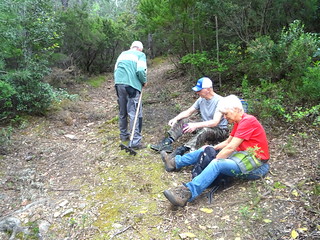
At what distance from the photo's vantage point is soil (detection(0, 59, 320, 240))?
302cm

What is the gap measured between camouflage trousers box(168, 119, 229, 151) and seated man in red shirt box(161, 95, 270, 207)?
3.21 feet

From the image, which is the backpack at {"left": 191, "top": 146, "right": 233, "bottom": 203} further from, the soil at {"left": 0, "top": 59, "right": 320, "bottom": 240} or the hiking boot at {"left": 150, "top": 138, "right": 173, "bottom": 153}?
the hiking boot at {"left": 150, "top": 138, "right": 173, "bottom": 153}

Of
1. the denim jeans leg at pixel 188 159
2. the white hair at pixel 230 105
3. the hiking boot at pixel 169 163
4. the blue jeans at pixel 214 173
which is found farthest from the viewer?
the hiking boot at pixel 169 163

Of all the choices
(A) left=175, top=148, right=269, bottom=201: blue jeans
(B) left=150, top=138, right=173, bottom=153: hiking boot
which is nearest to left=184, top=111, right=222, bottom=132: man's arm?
(B) left=150, top=138, right=173, bottom=153: hiking boot

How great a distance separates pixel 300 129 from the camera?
4.89m

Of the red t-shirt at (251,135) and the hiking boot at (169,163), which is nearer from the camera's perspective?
the red t-shirt at (251,135)

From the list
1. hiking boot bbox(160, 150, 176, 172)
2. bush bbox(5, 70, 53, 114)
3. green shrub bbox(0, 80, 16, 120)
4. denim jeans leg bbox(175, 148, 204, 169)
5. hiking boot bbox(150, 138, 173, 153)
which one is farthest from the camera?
bush bbox(5, 70, 53, 114)

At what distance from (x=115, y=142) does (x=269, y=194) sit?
129 inches

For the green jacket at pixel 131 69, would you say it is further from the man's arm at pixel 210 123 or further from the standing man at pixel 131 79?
the man's arm at pixel 210 123

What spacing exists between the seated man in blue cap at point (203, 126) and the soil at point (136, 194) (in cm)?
36

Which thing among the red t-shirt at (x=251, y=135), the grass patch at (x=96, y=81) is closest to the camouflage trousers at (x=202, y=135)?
the red t-shirt at (x=251, y=135)

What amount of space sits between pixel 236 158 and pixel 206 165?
1.56ft

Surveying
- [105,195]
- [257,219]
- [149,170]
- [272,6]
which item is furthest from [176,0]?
[257,219]

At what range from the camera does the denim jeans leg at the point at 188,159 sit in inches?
161
